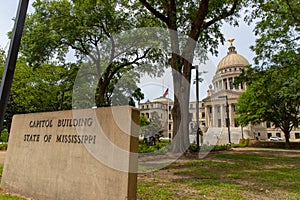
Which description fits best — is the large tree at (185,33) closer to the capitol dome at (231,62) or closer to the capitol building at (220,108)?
the capitol building at (220,108)

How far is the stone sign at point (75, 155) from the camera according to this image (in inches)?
151

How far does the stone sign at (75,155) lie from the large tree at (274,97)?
14240 mm

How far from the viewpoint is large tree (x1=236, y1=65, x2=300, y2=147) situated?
1620 cm

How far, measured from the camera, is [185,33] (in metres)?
15.8

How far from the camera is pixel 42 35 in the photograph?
49.9 feet

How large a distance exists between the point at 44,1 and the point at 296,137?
54493mm

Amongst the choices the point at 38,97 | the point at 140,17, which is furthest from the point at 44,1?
the point at 38,97

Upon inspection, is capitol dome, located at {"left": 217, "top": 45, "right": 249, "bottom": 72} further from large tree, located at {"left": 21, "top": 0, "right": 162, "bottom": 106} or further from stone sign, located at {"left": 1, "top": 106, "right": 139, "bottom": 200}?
stone sign, located at {"left": 1, "top": 106, "right": 139, "bottom": 200}

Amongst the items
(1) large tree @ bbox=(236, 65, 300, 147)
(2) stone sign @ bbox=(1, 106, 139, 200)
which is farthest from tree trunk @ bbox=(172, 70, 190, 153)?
(2) stone sign @ bbox=(1, 106, 139, 200)

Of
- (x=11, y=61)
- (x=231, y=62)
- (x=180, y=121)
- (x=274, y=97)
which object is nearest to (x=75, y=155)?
(x=11, y=61)

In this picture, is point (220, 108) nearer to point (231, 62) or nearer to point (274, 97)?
point (231, 62)

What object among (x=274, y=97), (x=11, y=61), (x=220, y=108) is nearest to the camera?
(x=11, y=61)

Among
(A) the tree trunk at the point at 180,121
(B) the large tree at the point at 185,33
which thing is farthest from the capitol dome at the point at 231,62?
(A) the tree trunk at the point at 180,121

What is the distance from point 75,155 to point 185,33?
13.2m
